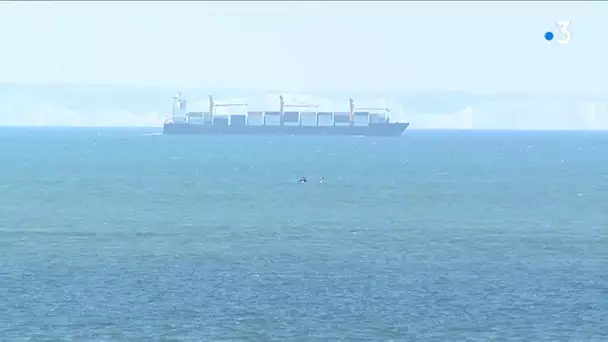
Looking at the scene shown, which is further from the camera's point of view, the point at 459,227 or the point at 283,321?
the point at 459,227

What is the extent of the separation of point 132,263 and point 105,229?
1701cm

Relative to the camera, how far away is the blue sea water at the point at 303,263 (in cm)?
4409

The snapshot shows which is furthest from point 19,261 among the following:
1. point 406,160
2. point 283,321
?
point 406,160

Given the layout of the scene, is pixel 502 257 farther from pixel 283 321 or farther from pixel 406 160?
pixel 406 160

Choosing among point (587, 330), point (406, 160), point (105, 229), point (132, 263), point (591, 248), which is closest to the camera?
point (587, 330)

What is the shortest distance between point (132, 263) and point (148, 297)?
9780 millimetres

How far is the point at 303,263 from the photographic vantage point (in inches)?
2324

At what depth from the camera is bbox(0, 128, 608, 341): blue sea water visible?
1736 inches

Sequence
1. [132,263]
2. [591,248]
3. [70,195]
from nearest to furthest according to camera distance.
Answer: [132,263] < [591,248] < [70,195]

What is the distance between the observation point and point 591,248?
65.8 m

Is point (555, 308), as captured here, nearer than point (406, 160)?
Yes

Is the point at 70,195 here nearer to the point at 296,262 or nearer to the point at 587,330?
the point at 296,262

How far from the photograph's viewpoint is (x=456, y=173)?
149 meters

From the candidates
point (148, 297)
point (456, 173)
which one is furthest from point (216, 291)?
point (456, 173)
